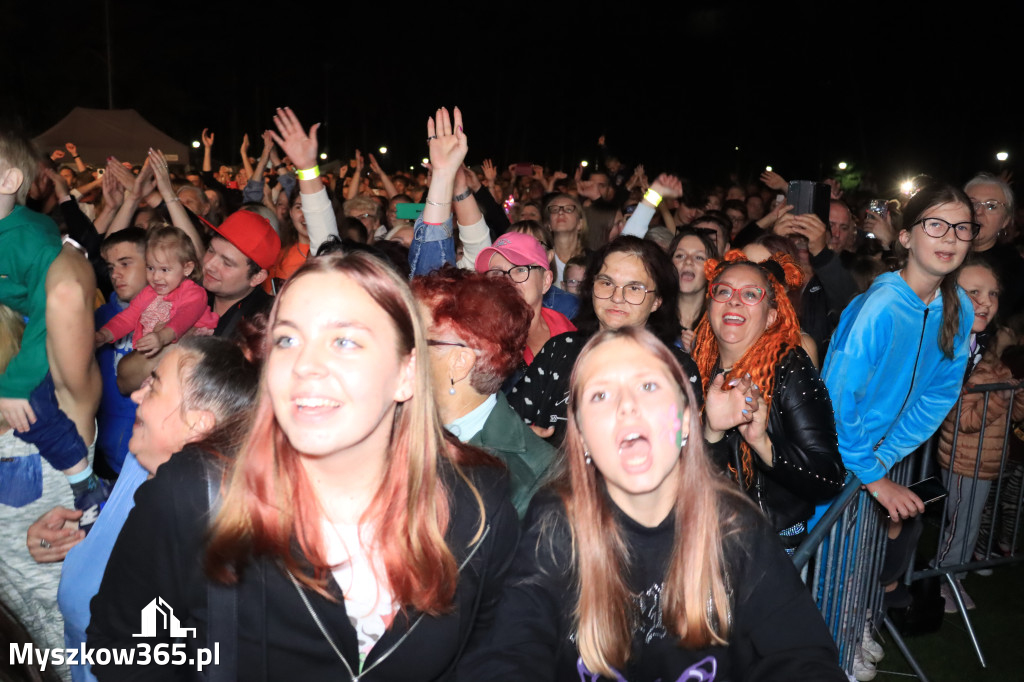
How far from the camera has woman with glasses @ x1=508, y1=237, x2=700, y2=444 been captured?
342 cm

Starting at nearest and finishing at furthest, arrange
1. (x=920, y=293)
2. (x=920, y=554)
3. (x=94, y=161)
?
(x=920, y=293) → (x=920, y=554) → (x=94, y=161)

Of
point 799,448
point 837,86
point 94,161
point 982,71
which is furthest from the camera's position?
point 837,86

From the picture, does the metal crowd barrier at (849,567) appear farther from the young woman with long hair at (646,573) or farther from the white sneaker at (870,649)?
the young woman with long hair at (646,573)

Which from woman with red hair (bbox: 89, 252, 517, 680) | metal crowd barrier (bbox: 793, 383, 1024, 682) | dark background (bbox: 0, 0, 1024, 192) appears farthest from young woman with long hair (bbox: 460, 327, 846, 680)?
dark background (bbox: 0, 0, 1024, 192)

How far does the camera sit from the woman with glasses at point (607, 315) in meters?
3.42

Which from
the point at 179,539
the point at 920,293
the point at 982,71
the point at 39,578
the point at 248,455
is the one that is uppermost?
the point at 982,71

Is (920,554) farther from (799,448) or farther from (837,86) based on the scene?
(837,86)

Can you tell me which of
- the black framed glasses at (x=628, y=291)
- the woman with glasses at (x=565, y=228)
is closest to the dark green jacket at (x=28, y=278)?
the black framed glasses at (x=628, y=291)

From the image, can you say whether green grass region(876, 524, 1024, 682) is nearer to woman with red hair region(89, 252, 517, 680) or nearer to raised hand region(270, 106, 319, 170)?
woman with red hair region(89, 252, 517, 680)

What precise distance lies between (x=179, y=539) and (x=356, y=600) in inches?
17.3

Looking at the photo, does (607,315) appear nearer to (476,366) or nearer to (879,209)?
(476,366)

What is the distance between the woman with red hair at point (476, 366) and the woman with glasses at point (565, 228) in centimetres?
343

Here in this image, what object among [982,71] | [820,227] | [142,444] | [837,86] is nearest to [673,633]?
[142,444]

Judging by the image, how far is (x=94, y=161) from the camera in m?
14.5
